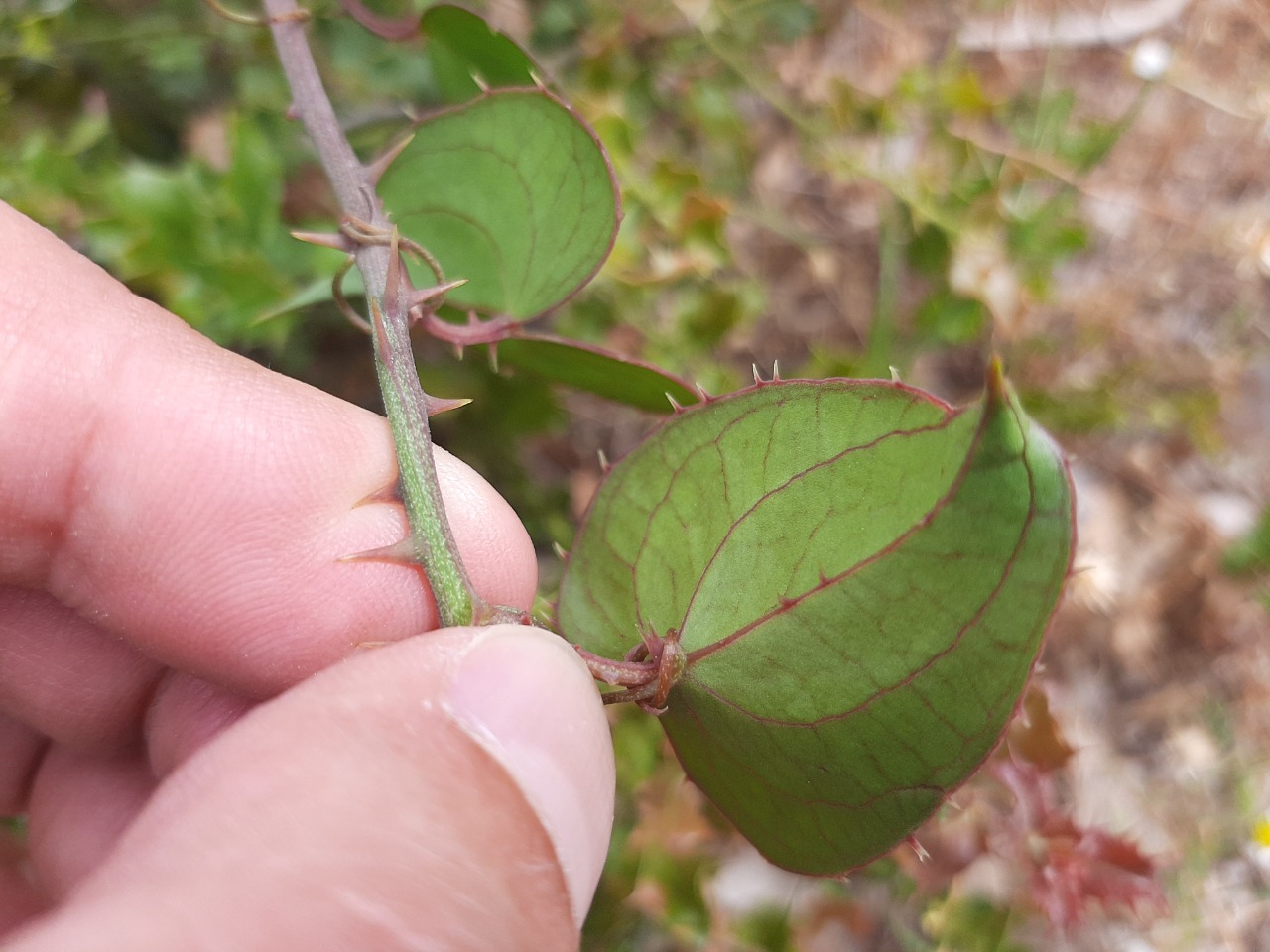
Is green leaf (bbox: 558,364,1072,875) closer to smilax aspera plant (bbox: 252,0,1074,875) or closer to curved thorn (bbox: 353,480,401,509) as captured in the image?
smilax aspera plant (bbox: 252,0,1074,875)

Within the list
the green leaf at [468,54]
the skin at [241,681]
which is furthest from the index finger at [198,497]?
the green leaf at [468,54]

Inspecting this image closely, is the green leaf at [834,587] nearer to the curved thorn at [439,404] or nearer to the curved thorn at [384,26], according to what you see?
the curved thorn at [439,404]

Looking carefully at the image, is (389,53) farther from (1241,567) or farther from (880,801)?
(1241,567)

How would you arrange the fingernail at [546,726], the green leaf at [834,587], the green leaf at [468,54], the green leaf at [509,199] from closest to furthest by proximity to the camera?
the green leaf at [834,587] → the fingernail at [546,726] → the green leaf at [509,199] → the green leaf at [468,54]

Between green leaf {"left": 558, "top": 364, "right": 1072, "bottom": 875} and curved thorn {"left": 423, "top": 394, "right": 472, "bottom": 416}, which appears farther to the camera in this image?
curved thorn {"left": 423, "top": 394, "right": 472, "bottom": 416}

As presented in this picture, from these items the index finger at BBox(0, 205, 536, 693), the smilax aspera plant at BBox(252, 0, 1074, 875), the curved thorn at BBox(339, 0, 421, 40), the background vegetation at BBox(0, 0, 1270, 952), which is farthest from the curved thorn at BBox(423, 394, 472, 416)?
the curved thorn at BBox(339, 0, 421, 40)

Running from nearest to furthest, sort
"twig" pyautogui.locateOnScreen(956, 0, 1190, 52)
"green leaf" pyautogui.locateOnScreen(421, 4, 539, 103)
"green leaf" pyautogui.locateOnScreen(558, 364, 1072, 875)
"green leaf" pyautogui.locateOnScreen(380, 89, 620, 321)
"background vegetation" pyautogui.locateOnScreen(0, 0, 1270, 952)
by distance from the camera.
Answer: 1. "green leaf" pyautogui.locateOnScreen(558, 364, 1072, 875)
2. "green leaf" pyautogui.locateOnScreen(380, 89, 620, 321)
3. "green leaf" pyautogui.locateOnScreen(421, 4, 539, 103)
4. "background vegetation" pyautogui.locateOnScreen(0, 0, 1270, 952)
5. "twig" pyautogui.locateOnScreen(956, 0, 1190, 52)

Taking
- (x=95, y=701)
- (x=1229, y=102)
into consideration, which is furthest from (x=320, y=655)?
(x=1229, y=102)
